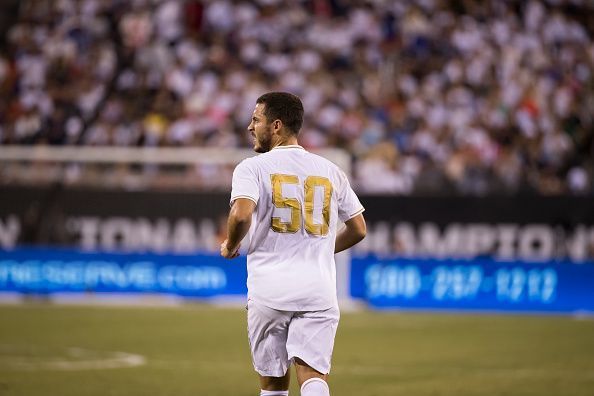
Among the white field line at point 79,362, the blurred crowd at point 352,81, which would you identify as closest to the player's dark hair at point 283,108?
the white field line at point 79,362

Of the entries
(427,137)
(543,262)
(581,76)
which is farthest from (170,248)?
(581,76)

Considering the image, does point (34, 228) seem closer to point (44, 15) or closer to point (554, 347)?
point (44, 15)

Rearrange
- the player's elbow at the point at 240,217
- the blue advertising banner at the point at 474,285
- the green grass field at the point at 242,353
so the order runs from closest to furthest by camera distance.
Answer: the player's elbow at the point at 240,217 < the green grass field at the point at 242,353 < the blue advertising banner at the point at 474,285

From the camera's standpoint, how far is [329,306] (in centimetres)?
638

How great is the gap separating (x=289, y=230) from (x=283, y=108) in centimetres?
64

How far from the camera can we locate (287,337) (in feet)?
20.8

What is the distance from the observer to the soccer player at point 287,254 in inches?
247

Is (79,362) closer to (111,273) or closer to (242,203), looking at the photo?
(242,203)

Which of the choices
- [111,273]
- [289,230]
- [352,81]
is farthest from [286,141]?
[352,81]

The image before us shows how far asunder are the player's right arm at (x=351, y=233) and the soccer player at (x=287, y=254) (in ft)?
0.97

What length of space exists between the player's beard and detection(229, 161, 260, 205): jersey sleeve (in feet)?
0.70

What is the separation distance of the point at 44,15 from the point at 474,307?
479 inches

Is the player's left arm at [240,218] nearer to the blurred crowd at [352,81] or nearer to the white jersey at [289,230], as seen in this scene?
the white jersey at [289,230]

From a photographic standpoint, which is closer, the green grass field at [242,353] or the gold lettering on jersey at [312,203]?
the gold lettering on jersey at [312,203]
